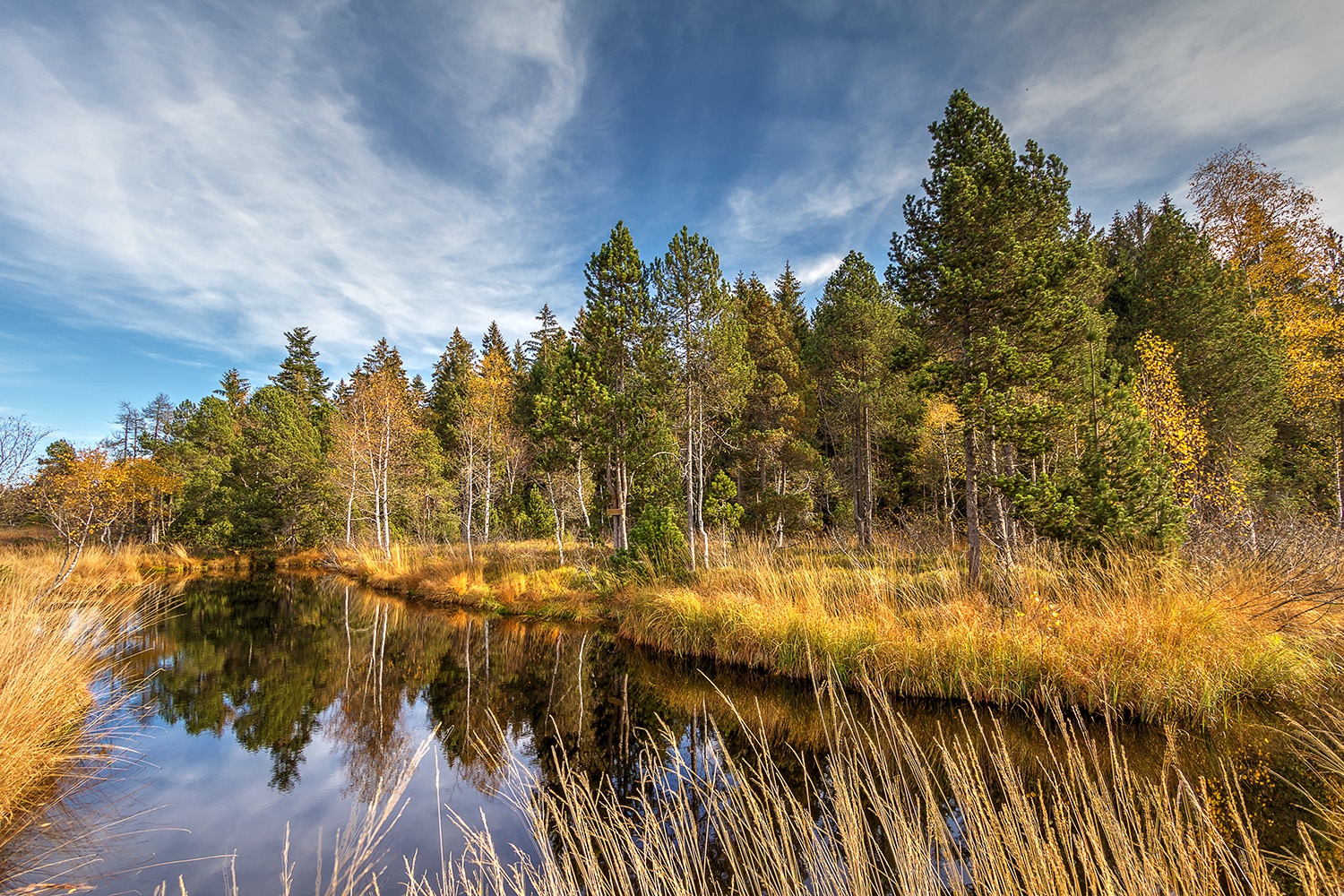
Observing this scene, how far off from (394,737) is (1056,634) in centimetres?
917

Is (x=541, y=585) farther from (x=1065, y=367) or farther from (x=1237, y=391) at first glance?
(x=1237, y=391)

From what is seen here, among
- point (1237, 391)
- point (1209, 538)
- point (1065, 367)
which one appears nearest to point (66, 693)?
point (1065, 367)

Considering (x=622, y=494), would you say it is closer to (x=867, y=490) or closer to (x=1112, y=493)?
(x=867, y=490)

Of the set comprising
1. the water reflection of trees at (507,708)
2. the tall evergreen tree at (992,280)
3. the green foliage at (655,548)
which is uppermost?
the tall evergreen tree at (992,280)

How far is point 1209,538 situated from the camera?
1032 cm

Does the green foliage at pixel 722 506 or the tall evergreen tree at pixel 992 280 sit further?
the green foliage at pixel 722 506

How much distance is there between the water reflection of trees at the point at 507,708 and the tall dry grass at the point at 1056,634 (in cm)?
47

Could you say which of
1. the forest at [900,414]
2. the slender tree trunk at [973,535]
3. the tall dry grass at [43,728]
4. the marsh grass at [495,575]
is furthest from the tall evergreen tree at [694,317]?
the tall dry grass at [43,728]

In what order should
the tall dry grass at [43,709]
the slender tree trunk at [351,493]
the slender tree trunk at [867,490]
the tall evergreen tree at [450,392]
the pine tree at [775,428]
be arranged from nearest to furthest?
the tall dry grass at [43,709]
the slender tree trunk at [867,490]
the pine tree at [775,428]
the slender tree trunk at [351,493]
the tall evergreen tree at [450,392]

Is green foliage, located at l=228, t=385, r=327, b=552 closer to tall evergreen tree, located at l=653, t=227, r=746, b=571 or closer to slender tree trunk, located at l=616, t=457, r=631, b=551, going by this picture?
slender tree trunk, located at l=616, t=457, r=631, b=551

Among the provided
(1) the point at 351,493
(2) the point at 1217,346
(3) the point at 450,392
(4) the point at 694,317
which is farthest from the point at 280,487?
(2) the point at 1217,346

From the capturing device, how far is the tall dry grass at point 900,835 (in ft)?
7.26

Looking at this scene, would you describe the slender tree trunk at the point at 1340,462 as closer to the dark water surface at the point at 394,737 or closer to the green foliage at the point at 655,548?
the dark water surface at the point at 394,737

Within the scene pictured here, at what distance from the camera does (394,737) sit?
7539mm
